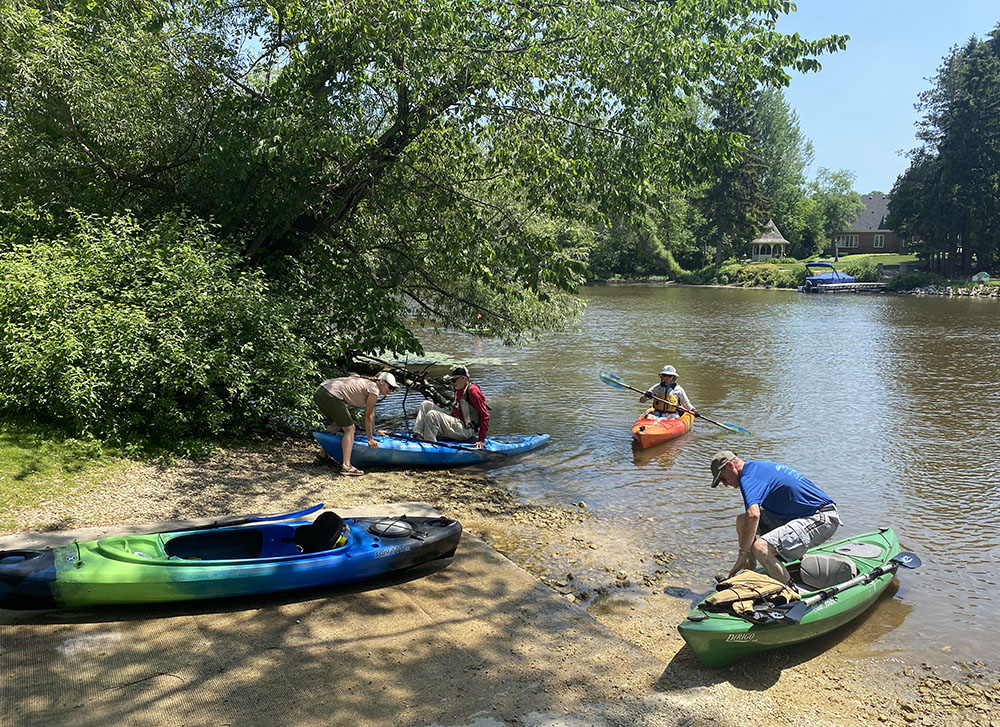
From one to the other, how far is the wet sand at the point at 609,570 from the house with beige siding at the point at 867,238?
80016mm

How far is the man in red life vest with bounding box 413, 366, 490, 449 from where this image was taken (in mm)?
11133

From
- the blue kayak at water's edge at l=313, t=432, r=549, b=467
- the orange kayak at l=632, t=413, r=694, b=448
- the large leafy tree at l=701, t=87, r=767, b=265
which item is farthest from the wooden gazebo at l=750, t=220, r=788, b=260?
the blue kayak at water's edge at l=313, t=432, r=549, b=467

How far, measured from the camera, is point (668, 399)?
47.2 feet

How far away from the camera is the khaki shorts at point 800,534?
6660 mm

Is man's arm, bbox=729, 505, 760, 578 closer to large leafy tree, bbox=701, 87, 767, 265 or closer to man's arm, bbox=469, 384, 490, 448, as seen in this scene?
man's arm, bbox=469, 384, 490, 448

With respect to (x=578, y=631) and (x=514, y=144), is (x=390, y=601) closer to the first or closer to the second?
(x=578, y=631)

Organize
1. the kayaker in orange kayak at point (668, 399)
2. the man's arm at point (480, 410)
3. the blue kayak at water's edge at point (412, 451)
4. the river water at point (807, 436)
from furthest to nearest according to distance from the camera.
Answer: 1. the kayaker in orange kayak at point (668, 399)
2. the man's arm at point (480, 410)
3. the blue kayak at water's edge at point (412, 451)
4. the river water at point (807, 436)

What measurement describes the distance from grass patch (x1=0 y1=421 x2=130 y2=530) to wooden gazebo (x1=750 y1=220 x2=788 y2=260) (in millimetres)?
76158

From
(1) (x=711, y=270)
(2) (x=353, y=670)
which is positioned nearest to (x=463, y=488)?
(2) (x=353, y=670)

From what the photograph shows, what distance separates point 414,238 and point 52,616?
9.84 metres

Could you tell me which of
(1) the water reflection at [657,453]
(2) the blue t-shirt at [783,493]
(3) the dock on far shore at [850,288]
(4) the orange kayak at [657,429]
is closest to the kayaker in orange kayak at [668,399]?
(4) the orange kayak at [657,429]

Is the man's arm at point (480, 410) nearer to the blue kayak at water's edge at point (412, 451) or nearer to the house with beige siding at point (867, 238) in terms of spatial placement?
the blue kayak at water's edge at point (412, 451)

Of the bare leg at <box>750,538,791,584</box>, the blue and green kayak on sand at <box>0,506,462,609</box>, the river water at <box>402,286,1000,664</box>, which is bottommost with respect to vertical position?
the river water at <box>402,286,1000,664</box>

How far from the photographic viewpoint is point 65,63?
33.5 feet
